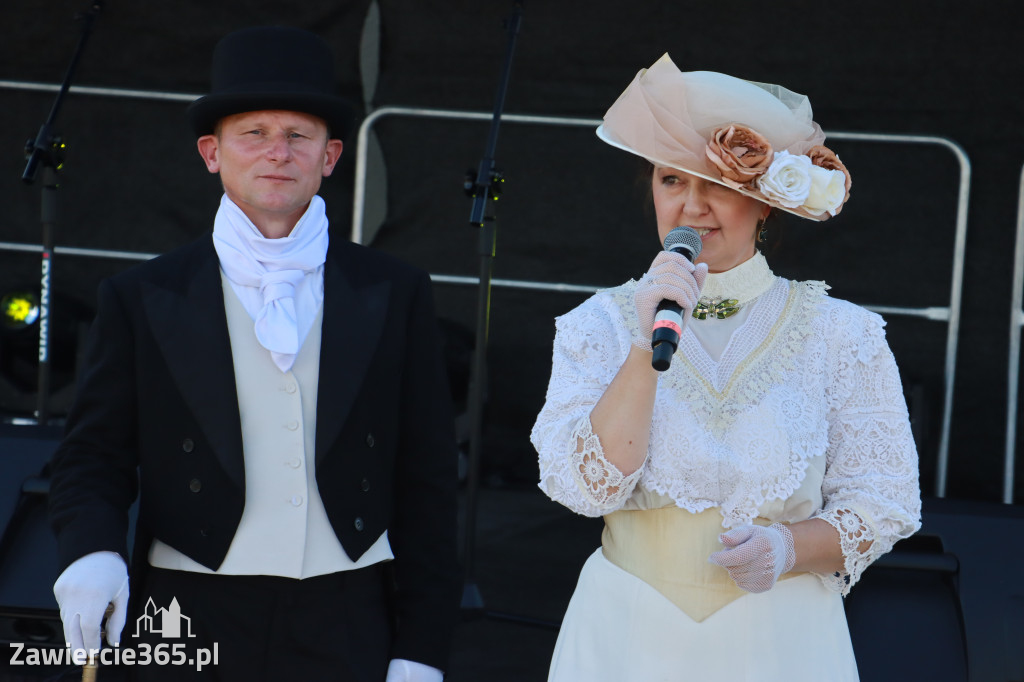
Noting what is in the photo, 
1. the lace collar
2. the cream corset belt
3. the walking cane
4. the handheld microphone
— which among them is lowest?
the walking cane

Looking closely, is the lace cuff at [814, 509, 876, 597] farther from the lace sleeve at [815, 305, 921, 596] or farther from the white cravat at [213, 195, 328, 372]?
the white cravat at [213, 195, 328, 372]

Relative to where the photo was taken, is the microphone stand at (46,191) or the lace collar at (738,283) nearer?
the lace collar at (738,283)

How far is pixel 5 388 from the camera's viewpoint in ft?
15.8

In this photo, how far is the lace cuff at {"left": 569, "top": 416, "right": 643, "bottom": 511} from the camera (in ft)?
5.53

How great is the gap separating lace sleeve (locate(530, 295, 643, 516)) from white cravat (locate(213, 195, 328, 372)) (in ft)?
1.44

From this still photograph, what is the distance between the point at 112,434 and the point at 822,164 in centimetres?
127

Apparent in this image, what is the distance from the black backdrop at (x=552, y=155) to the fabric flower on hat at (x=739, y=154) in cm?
264

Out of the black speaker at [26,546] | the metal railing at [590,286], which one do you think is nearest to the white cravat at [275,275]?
the black speaker at [26,546]

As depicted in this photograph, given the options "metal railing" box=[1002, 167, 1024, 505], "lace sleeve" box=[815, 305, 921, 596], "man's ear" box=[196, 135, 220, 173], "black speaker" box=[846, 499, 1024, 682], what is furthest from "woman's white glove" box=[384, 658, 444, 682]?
"metal railing" box=[1002, 167, 1024, 505]

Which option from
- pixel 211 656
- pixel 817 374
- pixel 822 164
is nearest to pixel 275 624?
pixel 211 656

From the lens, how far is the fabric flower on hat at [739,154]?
5.73ft

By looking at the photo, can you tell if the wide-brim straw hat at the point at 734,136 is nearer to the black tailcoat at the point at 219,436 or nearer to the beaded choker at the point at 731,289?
the beaded choker at the point at 731,289

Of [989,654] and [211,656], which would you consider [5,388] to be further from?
[989,654]

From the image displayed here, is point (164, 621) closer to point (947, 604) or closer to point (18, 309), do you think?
point (947, 604)
